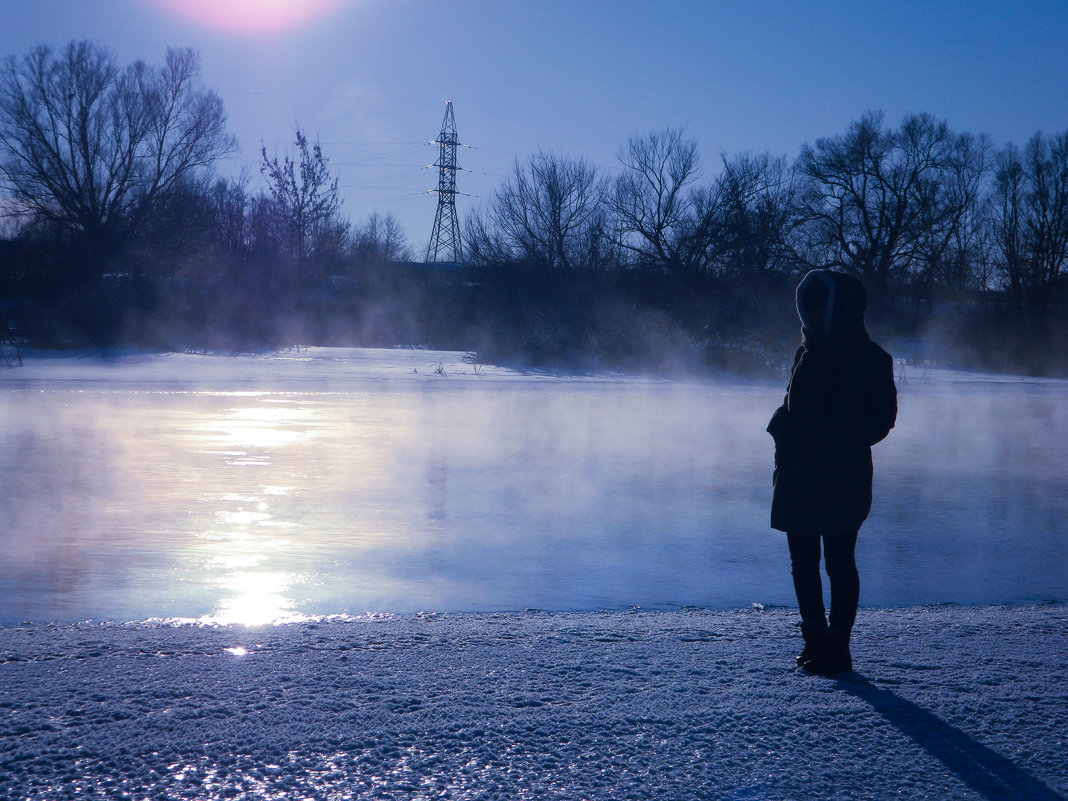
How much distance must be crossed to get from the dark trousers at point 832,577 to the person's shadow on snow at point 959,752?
28cm

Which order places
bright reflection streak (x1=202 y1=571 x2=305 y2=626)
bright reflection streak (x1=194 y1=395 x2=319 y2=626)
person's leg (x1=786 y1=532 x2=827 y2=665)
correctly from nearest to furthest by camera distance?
person's leg (x1=786 y1=532 x2=827 y2=665), bright reflection streak (x1=202 y1=571 x2=305 y2=626), bright reflection streak (x1=194 y1=395 x2=319 y2=626)

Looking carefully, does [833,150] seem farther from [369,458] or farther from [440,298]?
[369,458]

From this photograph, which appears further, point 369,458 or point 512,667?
point 369,458

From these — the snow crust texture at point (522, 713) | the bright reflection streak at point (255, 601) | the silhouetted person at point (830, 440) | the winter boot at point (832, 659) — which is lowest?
the bright reflection streak at point (255, 601)

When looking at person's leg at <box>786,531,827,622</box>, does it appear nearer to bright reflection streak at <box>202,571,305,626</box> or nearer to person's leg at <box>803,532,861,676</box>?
person's leg at <box>803,532,861,676</box>

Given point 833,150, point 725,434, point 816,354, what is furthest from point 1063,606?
point 833,150

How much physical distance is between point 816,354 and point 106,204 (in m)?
31.2

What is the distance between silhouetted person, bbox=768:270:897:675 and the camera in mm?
3367

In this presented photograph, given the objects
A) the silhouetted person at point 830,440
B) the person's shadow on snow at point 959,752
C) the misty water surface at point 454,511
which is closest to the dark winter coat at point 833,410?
the silhouetted person at point 830,440

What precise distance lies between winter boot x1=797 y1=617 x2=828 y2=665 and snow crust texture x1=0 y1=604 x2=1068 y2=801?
0.08m

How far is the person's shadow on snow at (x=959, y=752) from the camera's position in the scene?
2.53m

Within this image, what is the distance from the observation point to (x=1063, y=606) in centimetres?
458

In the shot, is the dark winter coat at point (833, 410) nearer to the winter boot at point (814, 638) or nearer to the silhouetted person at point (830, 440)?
the silhouetted person at point (830, 440)

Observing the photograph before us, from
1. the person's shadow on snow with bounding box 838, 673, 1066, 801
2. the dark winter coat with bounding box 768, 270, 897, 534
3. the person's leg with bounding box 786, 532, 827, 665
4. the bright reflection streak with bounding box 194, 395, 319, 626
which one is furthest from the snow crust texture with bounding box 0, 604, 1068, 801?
the dark winter coat with bounding box 768, 270, 897, 534
